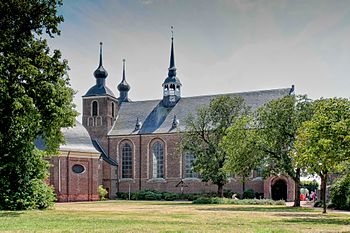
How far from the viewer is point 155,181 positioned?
6869 centimetres

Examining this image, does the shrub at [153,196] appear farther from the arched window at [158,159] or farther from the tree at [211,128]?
the tree at [211,128]

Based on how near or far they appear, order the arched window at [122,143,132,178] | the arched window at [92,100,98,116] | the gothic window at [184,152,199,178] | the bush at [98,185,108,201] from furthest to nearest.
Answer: the arched window at [92,100,98,116], the arched window at [122,143,132,178], the gothic window at [184,152,199,178], the bush at [98,185,108,201]

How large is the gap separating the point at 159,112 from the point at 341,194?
126 ft

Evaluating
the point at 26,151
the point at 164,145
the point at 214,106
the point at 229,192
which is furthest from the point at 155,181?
the point at 26,151

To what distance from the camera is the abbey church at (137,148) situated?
6066 cm

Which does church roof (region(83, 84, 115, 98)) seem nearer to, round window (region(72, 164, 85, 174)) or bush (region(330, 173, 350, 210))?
round window (region(72, 164, 85, 174))

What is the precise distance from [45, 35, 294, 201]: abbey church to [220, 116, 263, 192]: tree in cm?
2001

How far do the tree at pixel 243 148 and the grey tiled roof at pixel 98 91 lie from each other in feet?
113

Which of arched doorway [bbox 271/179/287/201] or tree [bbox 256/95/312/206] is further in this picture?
arched doorway [bbox 271/179/287/201]

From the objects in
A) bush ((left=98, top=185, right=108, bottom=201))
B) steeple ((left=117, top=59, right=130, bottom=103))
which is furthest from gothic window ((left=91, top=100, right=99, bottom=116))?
bush ((left=98, top=185, right=108, bottom=201))

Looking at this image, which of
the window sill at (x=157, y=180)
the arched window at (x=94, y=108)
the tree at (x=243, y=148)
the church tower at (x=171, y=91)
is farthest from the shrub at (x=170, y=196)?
the tree at (x=243, y=148)

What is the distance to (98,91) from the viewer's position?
240 feet

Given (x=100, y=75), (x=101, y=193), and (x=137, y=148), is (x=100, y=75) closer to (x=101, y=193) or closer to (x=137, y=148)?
(x=137, y=148)

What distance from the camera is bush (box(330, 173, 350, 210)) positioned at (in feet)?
118
